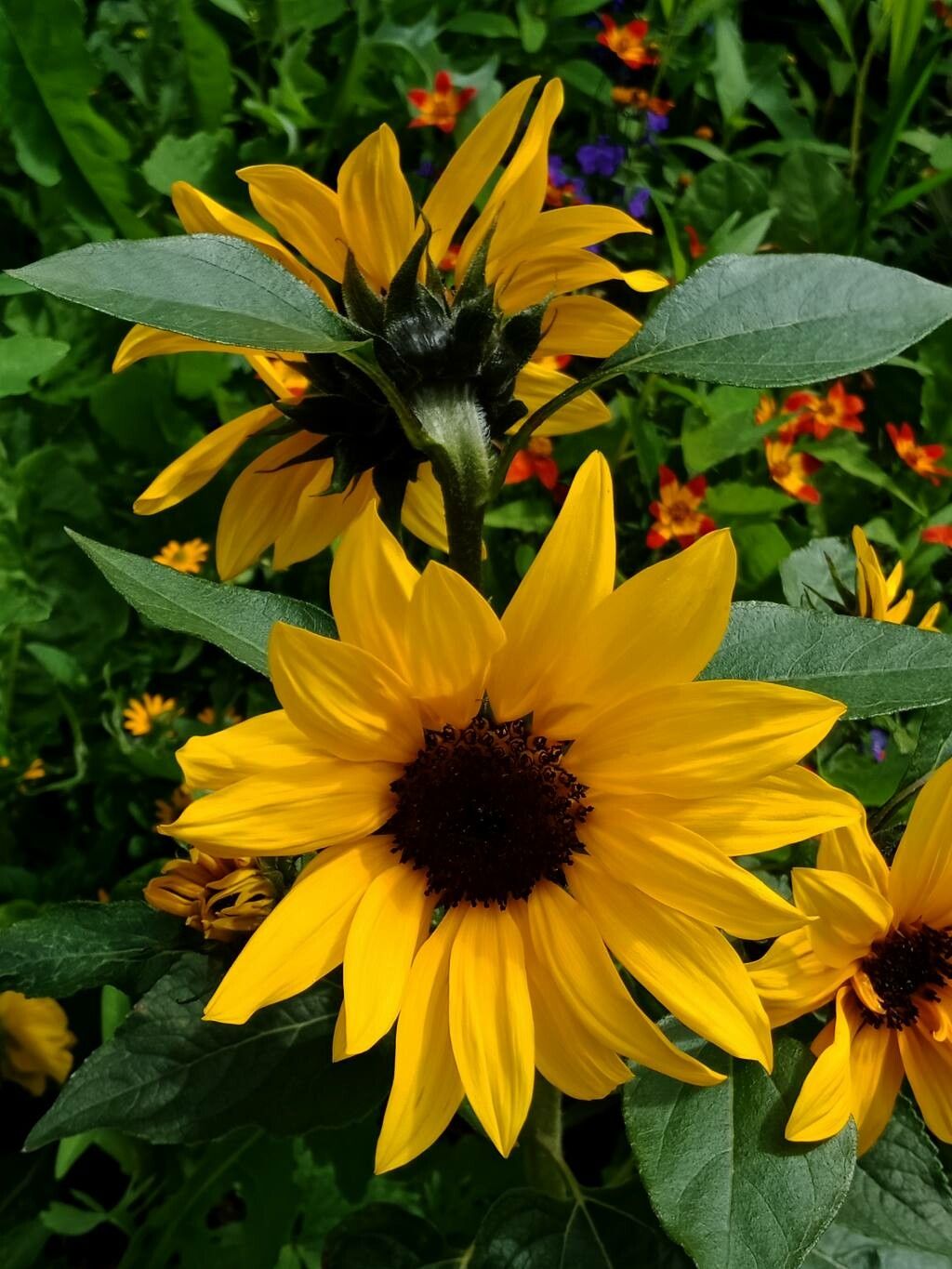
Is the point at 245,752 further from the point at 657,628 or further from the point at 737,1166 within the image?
the point at 737,1166

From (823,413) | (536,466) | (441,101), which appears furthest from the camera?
(441,101)

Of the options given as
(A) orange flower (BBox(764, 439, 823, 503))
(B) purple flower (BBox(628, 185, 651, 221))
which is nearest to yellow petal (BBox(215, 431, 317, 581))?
(A) orange flower (BBox(764, 439, 823, 503))

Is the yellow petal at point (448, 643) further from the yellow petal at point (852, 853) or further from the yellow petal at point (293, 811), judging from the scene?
the yellow petal at point (852, 853)

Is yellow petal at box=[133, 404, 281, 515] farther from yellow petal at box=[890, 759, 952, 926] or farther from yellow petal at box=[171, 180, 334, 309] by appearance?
yellow petal at box=[890, 759, 952, 926]

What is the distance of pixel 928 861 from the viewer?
0.62 meters

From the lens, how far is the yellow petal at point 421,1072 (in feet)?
1.71

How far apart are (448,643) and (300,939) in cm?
15

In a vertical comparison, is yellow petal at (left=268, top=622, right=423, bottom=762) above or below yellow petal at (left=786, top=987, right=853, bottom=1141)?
above

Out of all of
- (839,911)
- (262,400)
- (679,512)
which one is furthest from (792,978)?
(262,400)

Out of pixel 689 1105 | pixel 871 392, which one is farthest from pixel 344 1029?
pixel 871 392

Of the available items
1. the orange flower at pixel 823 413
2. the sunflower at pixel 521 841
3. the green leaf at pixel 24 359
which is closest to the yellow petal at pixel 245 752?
the sunflower at pixel 521 841

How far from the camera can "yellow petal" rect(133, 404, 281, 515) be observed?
697mm

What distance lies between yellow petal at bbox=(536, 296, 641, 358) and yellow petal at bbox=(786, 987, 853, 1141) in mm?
426

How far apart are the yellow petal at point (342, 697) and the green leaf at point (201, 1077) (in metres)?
0.22
